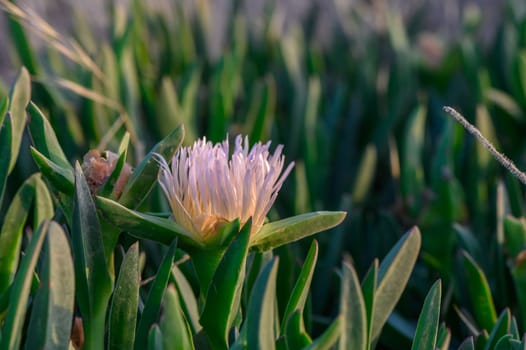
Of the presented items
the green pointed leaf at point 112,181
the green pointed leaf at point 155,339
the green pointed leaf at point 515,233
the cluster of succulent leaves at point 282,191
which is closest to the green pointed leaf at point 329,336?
the cluster of succulent leaves at point 282,191


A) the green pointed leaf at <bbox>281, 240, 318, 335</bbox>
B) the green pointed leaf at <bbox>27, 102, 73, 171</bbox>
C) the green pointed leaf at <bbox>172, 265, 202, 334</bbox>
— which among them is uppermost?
the green pointed leaf at <bbox>27, 102, 73, 171</bbox>

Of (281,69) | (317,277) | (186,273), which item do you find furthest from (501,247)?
(281,69)

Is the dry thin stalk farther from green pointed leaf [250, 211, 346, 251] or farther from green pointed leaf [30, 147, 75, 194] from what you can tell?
green pointed leaf [30, 147, 75, 194]

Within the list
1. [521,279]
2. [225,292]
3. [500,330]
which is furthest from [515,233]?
[225,292]

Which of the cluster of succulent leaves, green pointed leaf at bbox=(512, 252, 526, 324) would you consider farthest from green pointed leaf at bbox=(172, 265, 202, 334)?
green pointed leaf at bbox=(512, 252, 526, 324)

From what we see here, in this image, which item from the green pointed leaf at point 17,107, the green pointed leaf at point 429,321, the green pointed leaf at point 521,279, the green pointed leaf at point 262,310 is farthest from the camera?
the green pointed leaf at point 521,279

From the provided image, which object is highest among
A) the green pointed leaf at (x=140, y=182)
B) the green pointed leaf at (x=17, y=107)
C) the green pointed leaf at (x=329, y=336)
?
the green pointed leaf at (x=17, y=107)

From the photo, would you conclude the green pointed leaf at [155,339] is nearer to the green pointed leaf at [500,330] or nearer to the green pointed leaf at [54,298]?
the green pointed leaf at [54,298]
